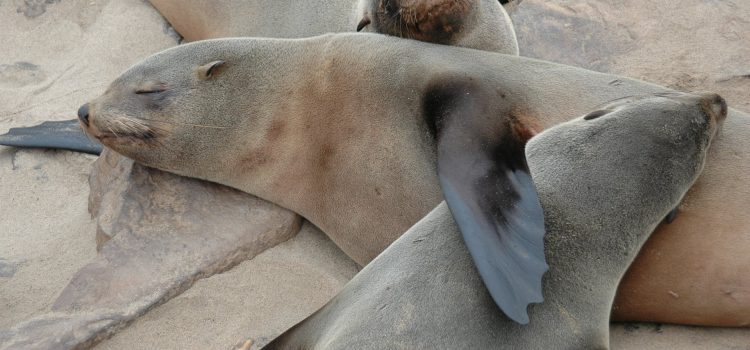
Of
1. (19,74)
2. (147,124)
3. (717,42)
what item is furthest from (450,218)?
(19,74)

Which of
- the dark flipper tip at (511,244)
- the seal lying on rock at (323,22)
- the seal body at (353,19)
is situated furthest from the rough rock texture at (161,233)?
the dark flipper tip at (511,244)

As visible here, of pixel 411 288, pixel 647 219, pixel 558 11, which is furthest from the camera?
pixel 558 11

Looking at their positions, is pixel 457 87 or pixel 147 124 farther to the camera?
pixel 147 124

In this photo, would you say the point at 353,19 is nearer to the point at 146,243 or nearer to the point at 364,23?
the point at 364,23

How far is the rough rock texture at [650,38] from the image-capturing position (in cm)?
446

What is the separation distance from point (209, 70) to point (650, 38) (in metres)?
2.45

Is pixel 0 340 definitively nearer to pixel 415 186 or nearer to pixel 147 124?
pixel 147 124

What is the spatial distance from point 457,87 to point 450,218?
74cm

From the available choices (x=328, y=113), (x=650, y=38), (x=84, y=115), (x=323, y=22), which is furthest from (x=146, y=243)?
(x=650, y=38)

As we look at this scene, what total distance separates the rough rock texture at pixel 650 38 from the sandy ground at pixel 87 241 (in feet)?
0.60

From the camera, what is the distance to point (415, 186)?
135 inches

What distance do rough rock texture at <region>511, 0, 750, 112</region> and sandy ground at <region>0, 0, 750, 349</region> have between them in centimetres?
18

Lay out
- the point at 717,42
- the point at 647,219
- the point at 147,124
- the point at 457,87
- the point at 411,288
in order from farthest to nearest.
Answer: the point at 717,42
the point at 147,124
the point at 457,87
the point at 647,219
the point at 411,288

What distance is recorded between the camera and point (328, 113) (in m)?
3.66
